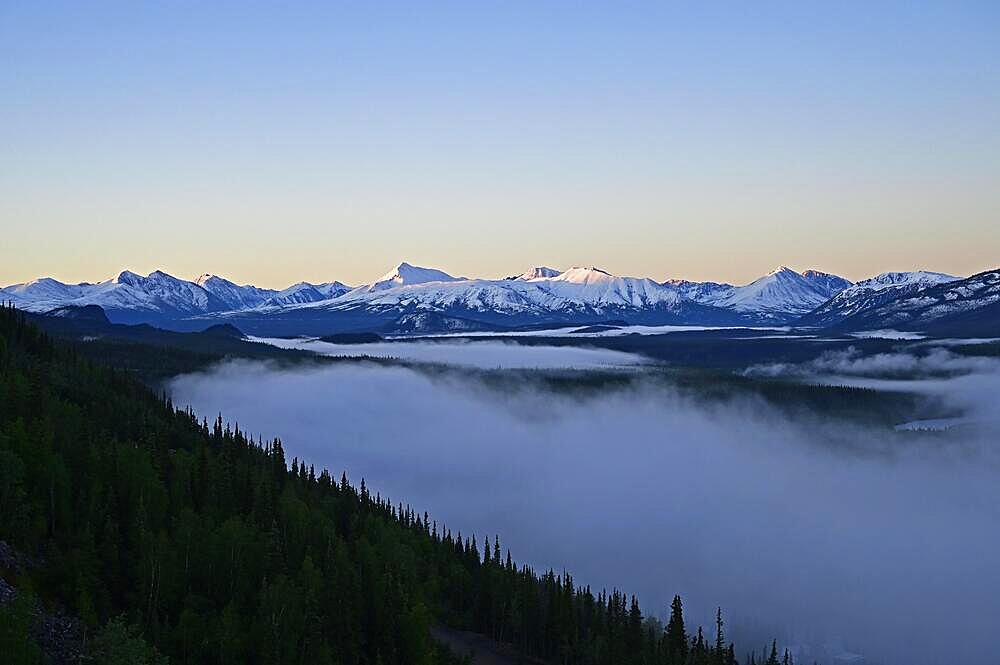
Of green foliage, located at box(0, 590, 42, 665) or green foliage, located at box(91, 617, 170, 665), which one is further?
green foliage, located at box(91, 617, 170, 665)

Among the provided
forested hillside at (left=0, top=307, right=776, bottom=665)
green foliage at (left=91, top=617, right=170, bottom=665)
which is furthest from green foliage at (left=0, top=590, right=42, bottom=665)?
green foliage at (left=91, top=617, right=170, bottom=665)

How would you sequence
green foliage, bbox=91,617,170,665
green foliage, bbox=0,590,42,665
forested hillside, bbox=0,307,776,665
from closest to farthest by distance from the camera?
green foliage, bbox=0,590,42,665
green foliage, bbox=91,617,170,665
forested hillside, bbox=0,307,776,665

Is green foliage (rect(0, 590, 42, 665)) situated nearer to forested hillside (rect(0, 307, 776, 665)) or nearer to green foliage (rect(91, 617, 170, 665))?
forested hillside (rect(0, 307, 776, 665))

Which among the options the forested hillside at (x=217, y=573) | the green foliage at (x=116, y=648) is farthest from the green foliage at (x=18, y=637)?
the green foliage at (x=116, y=648)

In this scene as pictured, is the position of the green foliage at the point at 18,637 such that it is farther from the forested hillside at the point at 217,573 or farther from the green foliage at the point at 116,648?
the green foliage at the point at 116,648

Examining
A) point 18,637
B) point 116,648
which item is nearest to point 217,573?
point 116,648

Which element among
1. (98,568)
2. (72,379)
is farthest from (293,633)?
(72,379)

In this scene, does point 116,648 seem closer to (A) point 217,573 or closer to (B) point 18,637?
(B) point 18,637

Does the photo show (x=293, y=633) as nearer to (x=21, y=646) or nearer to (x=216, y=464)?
(x=21, y=646)
